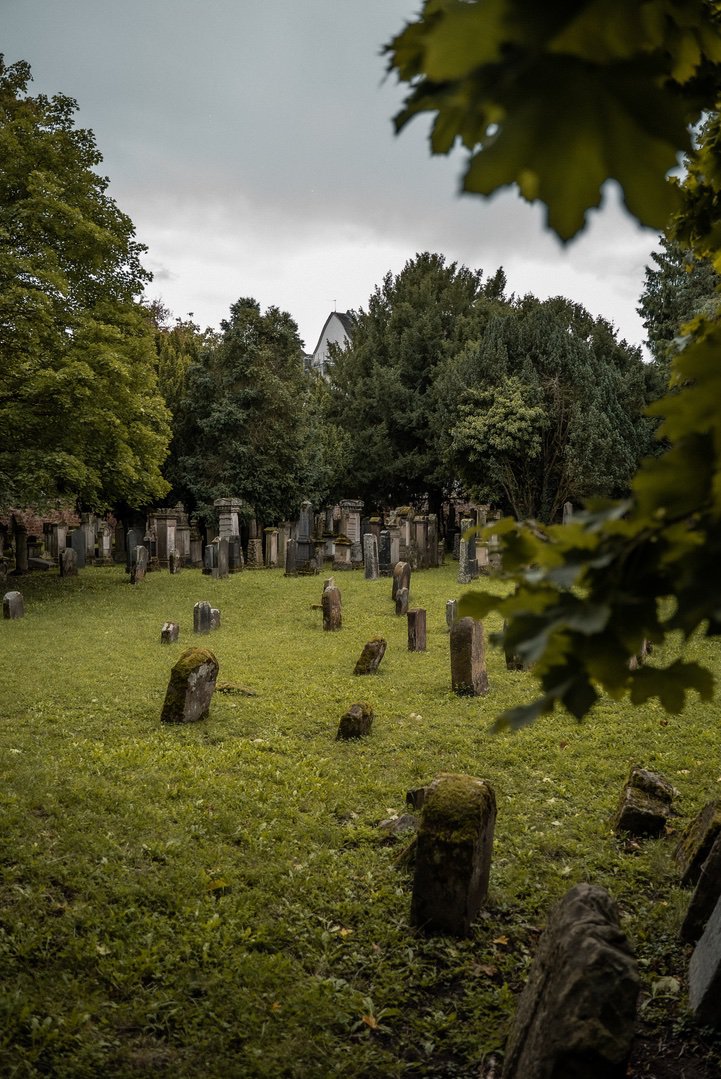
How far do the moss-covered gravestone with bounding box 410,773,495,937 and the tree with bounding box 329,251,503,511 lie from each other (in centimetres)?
2681

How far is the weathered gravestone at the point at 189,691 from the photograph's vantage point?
8.41m

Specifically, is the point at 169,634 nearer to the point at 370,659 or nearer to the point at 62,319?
the point at 370,659

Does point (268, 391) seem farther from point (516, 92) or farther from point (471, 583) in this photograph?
point (516, 92)

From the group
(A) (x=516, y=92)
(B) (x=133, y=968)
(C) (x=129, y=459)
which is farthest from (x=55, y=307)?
(A) (x=516, y=92)

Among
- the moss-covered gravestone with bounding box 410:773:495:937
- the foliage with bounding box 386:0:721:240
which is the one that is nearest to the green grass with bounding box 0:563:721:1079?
the moss-covered gravestone with bounding box 410:773:495:937

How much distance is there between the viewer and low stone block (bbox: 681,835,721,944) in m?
4.19

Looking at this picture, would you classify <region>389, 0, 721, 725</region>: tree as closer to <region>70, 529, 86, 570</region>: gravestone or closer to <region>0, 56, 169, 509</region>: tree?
<region>0, 56, 169, 509</region>: tree

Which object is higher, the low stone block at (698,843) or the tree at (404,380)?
the tree at (404,380)

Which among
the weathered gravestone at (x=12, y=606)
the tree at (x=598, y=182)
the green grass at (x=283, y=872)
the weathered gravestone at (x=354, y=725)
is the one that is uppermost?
the tree at (x=598, y=182)

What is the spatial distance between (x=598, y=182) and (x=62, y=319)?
18.6 m

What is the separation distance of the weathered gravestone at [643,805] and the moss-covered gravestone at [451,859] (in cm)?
170

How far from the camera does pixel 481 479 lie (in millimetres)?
27781

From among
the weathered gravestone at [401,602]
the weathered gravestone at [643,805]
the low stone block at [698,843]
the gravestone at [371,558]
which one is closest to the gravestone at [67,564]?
the gravestone at [371,558]

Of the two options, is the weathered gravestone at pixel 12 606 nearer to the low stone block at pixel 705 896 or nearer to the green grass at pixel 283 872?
the green grass at pixel 283 872
